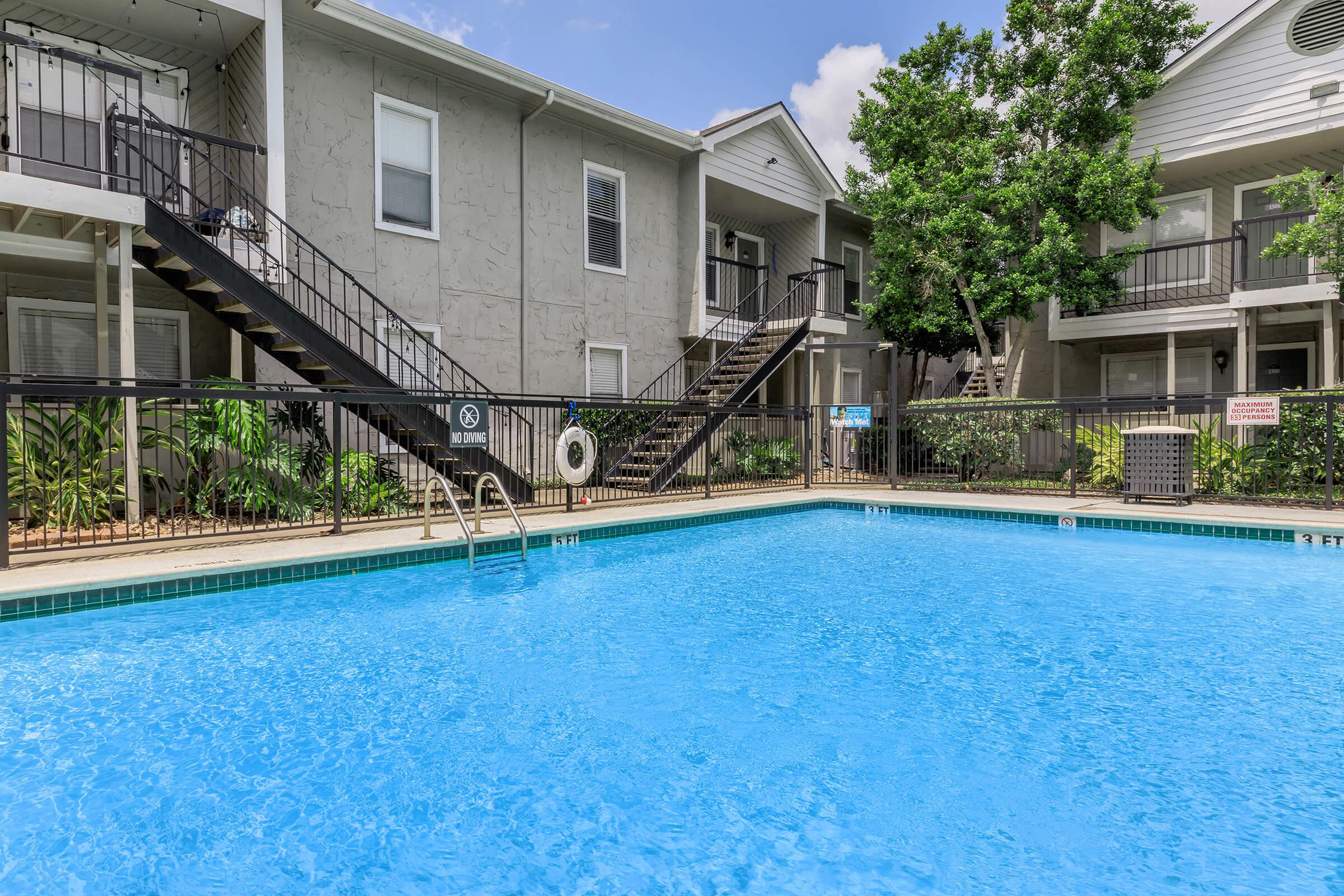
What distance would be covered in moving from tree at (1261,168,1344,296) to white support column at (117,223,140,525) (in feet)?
44.9

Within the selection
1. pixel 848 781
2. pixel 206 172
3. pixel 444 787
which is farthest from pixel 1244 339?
pixel 206 172

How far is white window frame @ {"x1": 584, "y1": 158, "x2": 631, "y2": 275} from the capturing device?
12.5 meters

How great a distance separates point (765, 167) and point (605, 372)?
5468 mm

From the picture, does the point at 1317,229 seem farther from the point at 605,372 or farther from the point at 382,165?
the point at 382,165

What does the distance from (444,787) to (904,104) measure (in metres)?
14.3

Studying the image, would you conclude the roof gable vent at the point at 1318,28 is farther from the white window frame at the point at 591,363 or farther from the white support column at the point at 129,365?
the white support column at the point at 129,365

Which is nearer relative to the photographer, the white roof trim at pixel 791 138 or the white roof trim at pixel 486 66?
the white roof trim at pixel 486 66

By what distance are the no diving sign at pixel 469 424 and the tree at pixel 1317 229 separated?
10.7 m

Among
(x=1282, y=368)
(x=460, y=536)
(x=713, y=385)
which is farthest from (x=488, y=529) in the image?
(x=1282, y=368)

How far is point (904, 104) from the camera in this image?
1380cm

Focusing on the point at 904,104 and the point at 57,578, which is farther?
the point at 904,104

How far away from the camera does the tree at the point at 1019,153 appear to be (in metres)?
12.5

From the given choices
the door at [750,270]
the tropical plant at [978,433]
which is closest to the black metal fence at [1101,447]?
the tropical plant at [978,433]

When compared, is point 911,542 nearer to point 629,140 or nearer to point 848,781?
point 848,781
